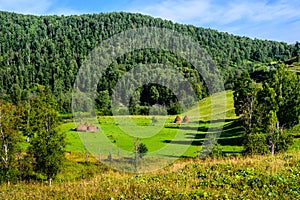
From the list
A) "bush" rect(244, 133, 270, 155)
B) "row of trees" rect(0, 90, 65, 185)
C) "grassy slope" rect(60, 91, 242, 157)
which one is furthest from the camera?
"grassy slope" rect(60, 91, 242, 157)

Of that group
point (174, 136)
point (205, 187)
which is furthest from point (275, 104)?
point (205, 187)

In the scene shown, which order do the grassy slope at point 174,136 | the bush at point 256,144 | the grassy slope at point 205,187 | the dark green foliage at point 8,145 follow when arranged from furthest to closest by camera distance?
the grassy slope at point 174,136, the dark green foliage at point 8,145, the bush at point 256,144, the grassy slope at point 205,187

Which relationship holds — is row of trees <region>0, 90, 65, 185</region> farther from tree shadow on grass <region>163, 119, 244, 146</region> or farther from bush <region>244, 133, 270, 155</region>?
bush <region>244, 133, 270, 155</region>

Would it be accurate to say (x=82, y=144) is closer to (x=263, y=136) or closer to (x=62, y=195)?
(x=263, y=136)

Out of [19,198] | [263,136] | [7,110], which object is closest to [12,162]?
[7,110]

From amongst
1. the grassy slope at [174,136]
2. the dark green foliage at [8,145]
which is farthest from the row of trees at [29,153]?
the grassy slope at [174,136]

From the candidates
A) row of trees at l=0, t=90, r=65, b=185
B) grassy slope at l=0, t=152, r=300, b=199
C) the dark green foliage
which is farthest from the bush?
the dark green foliage

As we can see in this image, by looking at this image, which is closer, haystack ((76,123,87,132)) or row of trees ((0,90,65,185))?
row of trees ((0,90,65,185))

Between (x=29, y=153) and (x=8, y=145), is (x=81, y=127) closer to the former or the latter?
(x=8, y=145)

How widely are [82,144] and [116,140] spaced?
1510 centimetres

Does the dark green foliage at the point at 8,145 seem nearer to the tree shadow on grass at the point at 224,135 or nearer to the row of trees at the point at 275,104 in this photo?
the tree shadow on grass at the point at 224,135

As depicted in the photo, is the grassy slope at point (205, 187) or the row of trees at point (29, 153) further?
the row of trees at point (29, 153)

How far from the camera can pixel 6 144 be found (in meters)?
52.9

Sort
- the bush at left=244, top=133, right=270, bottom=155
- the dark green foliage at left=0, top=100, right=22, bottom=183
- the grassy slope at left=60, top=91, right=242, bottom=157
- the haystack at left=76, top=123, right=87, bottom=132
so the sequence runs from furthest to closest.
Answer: the haystack at left=76, top=123, right=87, bottom=132
the grassy slope at left=60, top=91, right=242, bottom=157
the dark green foliage at left=0, top=100, right=22, bottom=183
the bush at left=244, top=133, right=270, bottom=155
